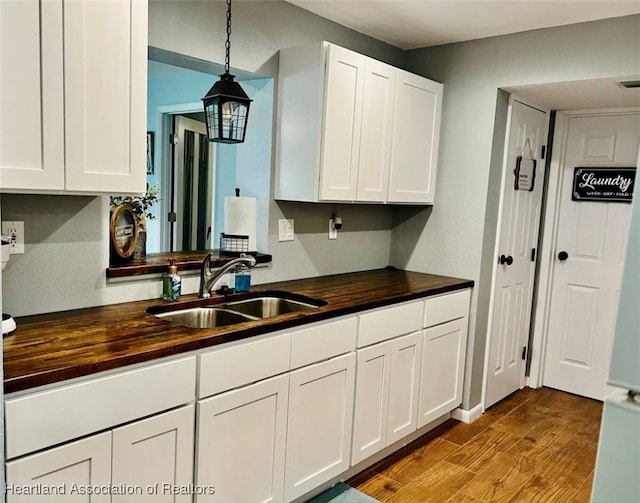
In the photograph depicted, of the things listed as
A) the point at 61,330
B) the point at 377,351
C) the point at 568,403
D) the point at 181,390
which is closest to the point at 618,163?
the point at 568,403

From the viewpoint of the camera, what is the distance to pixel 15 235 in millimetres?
1901

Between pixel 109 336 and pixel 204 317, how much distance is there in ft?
2.12

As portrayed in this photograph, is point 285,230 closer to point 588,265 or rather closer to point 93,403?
point 93,403

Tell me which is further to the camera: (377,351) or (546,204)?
(546,204)

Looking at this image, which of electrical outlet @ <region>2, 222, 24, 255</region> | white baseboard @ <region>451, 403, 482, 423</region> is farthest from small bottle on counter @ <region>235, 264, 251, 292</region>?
white baseboard @ <region>451, 403, 482, 423</region>

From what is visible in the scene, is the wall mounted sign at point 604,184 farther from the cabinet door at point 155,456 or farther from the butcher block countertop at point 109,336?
the cabinet door at point 155,456

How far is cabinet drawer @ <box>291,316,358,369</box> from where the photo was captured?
221cm

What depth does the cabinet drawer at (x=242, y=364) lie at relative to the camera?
186 cm

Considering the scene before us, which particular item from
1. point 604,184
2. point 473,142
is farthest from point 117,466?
point 604,184

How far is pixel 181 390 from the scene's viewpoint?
5.82 feet

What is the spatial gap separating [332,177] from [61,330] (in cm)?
147

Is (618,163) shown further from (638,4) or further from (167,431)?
(167,431)

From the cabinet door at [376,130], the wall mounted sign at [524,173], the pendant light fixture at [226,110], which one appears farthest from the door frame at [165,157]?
the wall mounted sign at [524,173]

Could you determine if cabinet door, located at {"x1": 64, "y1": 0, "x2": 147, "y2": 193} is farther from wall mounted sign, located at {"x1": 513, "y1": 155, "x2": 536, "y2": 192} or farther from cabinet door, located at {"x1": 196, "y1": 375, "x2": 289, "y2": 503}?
wall mounted sign, located at {"x1": 513, "y1": 155, "x2": 536, "y2": 192}
